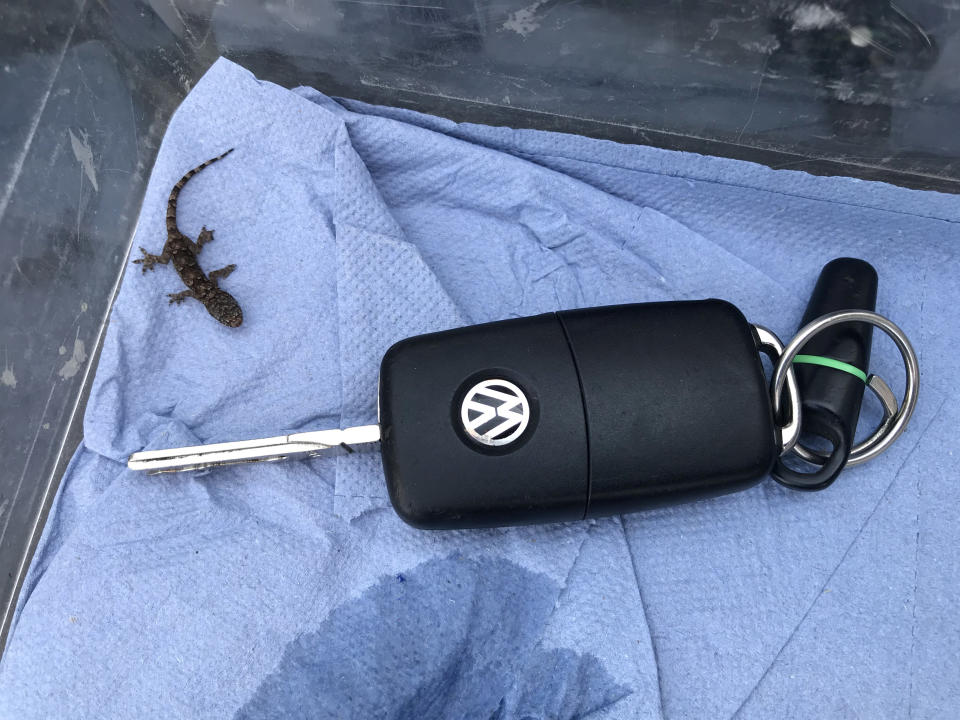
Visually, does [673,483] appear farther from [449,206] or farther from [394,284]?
[449,206]

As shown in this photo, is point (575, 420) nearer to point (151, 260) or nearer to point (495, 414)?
point (495, 414)

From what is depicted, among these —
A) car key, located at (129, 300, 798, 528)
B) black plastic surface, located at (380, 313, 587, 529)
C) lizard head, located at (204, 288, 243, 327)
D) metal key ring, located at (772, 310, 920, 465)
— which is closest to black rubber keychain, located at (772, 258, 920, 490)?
metal key ring, located at (772, 310, 920, 465)

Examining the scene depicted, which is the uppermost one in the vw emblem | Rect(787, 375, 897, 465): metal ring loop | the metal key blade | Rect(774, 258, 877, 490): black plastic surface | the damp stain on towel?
the vw emblem

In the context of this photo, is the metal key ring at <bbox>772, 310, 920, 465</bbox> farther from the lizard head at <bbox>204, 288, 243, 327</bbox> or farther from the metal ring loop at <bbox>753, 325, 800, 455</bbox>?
the lizard head at <bbox>204, 288, 243, 327</bbox>

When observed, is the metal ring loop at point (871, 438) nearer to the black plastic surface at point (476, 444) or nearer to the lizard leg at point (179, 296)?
the black plastic surface at point (476, 444)

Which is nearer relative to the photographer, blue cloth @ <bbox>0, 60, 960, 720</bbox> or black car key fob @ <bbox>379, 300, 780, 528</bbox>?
black car key fob @ <bbox>379, 300, 780, 528</bbox>

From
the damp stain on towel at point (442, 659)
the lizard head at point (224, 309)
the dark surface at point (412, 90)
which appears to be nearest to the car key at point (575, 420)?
the damp stain on towel at point (442, 659)

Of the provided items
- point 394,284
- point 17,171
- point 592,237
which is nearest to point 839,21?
point 592,237
